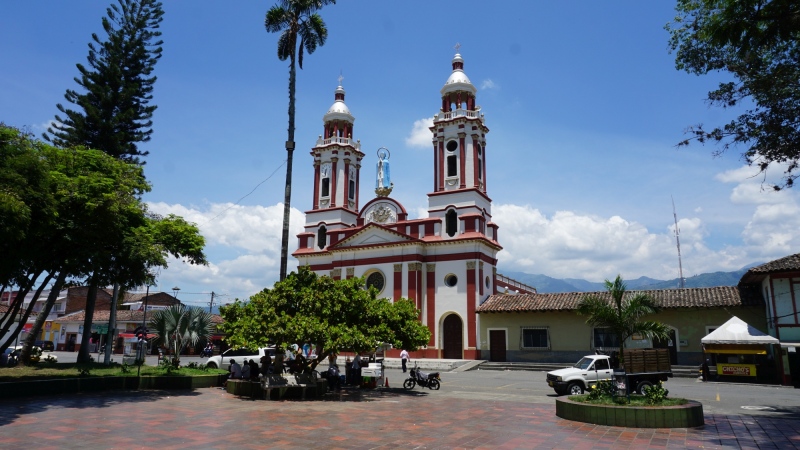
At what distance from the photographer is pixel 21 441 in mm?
9242

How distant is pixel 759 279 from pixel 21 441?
29184 mm

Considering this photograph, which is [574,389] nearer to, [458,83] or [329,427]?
[329,427]

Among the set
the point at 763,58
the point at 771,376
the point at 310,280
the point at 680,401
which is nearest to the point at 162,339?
the point at 310,280

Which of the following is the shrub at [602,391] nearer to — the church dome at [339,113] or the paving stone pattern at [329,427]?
the paving stone pattern at [329,427]

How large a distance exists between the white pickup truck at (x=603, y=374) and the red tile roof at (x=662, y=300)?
7.70 metres

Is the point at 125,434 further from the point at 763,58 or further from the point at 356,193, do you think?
the point at 356,193

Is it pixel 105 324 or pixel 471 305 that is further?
pixel 105 324

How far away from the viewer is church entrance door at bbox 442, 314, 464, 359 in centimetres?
3528

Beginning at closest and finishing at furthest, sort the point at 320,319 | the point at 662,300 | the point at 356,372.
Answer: the point at 320,319 < the point at 356,372 < the point at 662,300

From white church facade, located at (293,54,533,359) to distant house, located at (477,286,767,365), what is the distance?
4.78ft

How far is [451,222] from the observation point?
37188 mm

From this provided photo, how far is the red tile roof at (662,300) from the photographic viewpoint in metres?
27.5

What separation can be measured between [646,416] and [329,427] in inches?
261

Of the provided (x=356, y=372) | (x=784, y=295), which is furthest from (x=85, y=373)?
(x=784, y=295)
